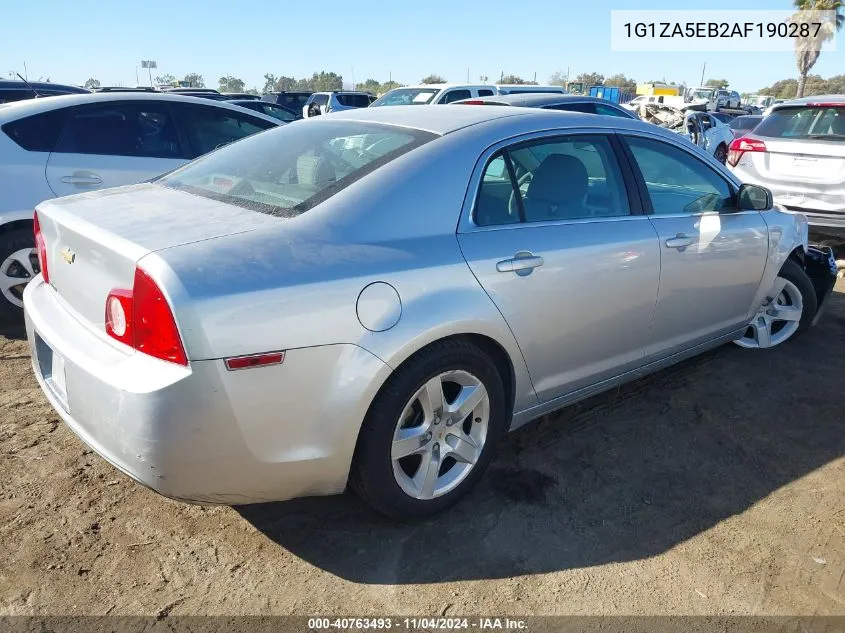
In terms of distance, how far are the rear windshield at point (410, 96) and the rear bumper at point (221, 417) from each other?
36.6 ft

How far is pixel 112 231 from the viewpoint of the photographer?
7.59ft

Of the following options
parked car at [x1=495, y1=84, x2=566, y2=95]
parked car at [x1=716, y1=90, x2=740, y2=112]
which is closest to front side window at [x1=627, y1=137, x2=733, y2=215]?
parked car at [x1=495, y1=84, x2=566, y2=95]

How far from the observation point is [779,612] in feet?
7.54

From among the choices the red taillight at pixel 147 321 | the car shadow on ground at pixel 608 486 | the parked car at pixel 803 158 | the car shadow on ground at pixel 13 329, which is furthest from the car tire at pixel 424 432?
the parked car at pixel 803 158

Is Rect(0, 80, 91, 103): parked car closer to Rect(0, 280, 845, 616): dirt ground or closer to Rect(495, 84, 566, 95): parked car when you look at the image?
Rect(495, 84, 566, 95): parked car

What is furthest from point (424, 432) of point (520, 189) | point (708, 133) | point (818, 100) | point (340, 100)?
point (340, 100)

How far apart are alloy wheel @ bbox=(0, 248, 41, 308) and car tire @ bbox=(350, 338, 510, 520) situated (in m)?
3.29

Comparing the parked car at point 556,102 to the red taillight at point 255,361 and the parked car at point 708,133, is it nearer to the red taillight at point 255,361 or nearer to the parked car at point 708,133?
the parked car at point 708,133

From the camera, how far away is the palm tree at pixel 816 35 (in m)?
A: 37.0

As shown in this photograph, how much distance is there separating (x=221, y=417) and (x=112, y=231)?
798mm

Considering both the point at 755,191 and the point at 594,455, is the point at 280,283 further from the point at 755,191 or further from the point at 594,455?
the point at 755,191

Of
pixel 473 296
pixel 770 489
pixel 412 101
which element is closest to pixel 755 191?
pixel 770 489

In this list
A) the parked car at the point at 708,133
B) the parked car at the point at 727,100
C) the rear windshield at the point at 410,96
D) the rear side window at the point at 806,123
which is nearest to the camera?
the rear side window at the point at 806,123

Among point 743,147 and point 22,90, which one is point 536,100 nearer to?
point 743,147
